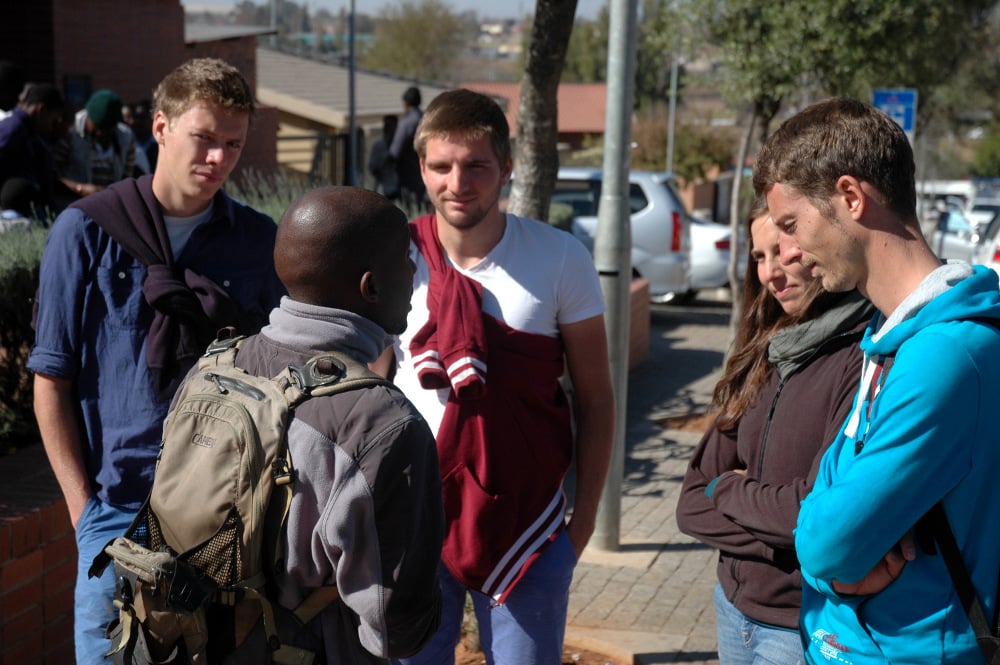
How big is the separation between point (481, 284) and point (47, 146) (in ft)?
18.6

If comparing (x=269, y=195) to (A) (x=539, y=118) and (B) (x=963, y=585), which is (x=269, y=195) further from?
(B) (x=963, y=585)

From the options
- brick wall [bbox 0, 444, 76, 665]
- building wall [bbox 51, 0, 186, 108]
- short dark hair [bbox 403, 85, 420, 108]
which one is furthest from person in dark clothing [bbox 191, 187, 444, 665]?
building wall [bbox 51, 0, 186, 108]

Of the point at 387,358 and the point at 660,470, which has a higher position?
the point at 387,358

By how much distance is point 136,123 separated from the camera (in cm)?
1178

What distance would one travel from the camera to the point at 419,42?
69.4 m

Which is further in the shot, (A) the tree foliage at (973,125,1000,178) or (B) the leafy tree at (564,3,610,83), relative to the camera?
(B) the leafy tree at (564,3,610,83)

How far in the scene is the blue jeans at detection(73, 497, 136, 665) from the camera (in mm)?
2961

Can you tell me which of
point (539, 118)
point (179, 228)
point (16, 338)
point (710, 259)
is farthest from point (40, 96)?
point (710, 259)

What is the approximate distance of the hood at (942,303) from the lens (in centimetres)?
198

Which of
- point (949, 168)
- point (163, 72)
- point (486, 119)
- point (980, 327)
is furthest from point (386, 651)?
point (949, 168)

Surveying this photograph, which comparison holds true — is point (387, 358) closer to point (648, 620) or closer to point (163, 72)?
point (648, 620)

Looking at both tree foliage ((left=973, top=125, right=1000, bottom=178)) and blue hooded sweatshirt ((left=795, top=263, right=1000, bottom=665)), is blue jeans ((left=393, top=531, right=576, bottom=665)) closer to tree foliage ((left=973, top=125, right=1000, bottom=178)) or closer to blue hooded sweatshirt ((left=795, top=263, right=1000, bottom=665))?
blue hooded sweatshirt ((left=795, top=263, right=1000, bottom=665))

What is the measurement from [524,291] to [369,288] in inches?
38.6

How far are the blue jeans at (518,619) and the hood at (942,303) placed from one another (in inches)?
50.9
